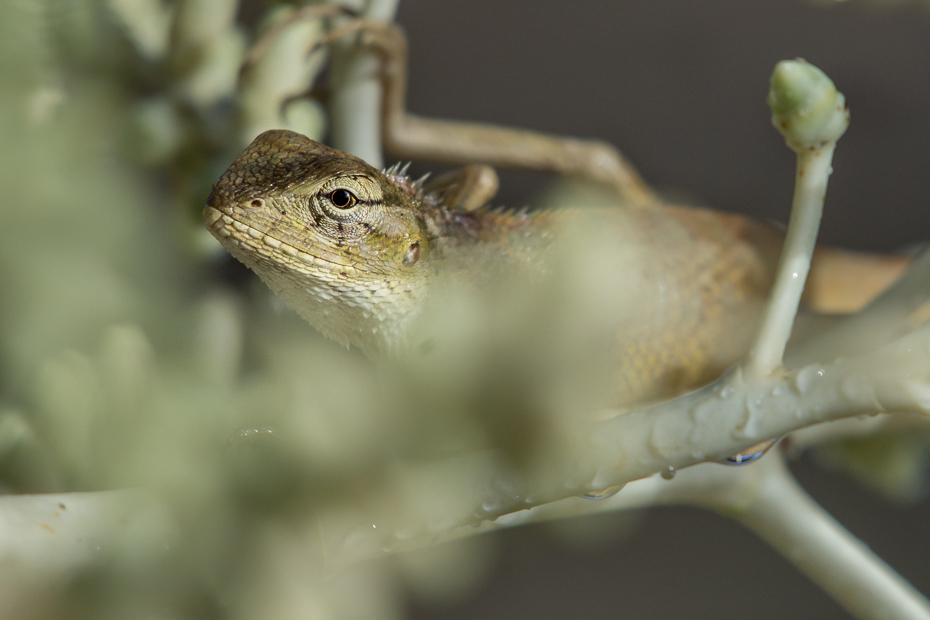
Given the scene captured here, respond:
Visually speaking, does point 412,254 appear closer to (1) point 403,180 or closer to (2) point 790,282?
(1) point 403,180

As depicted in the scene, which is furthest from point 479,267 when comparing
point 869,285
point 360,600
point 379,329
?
point 869,285

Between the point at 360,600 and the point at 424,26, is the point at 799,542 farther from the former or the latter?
the point at 424,26

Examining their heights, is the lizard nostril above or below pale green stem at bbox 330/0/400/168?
below

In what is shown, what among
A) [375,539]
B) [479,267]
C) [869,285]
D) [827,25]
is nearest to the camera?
[375,539]

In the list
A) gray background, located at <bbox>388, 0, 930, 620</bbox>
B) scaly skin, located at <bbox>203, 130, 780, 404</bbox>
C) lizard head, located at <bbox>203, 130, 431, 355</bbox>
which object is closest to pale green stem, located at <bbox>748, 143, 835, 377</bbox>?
scaly skin, located at <bbox>203, 130, 780, 404</bbox>

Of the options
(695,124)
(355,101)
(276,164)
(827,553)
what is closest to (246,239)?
(276,164)

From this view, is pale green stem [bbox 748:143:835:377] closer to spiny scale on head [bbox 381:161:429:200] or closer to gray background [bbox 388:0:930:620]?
spiny scale on head [bbox 381:161:429:200]
